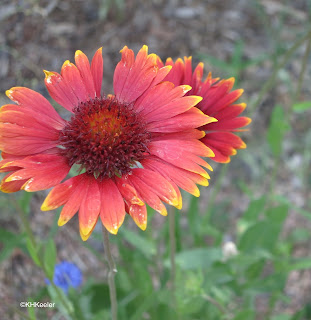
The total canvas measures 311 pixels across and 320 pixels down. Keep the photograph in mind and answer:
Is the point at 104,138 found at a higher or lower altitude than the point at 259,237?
higher

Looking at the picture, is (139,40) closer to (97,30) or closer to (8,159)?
(97,30)

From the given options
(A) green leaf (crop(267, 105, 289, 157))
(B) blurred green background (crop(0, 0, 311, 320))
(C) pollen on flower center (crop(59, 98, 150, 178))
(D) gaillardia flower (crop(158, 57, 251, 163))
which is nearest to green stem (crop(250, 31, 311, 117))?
(B) blurred green background (crop(0, 0, 311, 320))

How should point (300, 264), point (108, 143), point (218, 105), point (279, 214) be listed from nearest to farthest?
point (108, 143) < point (218, 105) < point (300, 264) < point (279, 214)

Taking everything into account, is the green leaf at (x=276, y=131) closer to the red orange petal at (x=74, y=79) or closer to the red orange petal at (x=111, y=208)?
the red orange petal at (x=74, y=79)

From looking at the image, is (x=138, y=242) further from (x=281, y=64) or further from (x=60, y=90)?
(x=281, y=64)

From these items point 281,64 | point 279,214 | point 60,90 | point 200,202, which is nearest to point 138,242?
point 279,214

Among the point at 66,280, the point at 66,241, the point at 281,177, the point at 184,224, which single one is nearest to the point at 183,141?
the point at 66,280

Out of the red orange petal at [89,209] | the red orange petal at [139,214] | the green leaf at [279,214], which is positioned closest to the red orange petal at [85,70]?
the red orange petal at [89,209]
